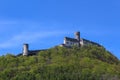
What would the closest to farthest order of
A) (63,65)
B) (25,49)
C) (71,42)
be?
(63,65), (25,49), (71,42)

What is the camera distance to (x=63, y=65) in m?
177

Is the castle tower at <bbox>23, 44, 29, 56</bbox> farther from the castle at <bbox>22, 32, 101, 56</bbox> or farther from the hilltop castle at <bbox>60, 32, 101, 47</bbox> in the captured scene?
the hilltop castle at <bbox>60, 32, 101, 47</bbox>

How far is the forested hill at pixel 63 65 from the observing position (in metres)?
170

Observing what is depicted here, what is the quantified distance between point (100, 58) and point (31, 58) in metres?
23.4

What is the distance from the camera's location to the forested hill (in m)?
170

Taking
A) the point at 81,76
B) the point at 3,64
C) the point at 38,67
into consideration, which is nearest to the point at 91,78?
the point at 81,76

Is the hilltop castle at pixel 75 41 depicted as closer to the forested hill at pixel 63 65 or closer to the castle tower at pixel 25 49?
the forested hill at pixel 63 65

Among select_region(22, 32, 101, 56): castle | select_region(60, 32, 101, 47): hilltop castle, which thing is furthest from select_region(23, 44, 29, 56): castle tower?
select_region(60, 32, 101, 47): hilltop castle

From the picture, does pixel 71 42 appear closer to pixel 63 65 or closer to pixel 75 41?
pixel 75 41

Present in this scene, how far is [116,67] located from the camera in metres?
185

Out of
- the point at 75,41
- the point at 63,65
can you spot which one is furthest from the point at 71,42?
the point at 63,65

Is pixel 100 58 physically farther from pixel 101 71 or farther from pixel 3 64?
pixel 3 64

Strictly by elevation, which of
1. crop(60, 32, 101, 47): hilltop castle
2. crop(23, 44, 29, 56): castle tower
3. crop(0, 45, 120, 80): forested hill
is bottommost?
crop(0, 45, 120, 80): forested hill

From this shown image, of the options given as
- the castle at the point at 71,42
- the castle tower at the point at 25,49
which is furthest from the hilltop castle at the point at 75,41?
the castle tower at the point at 25,49
